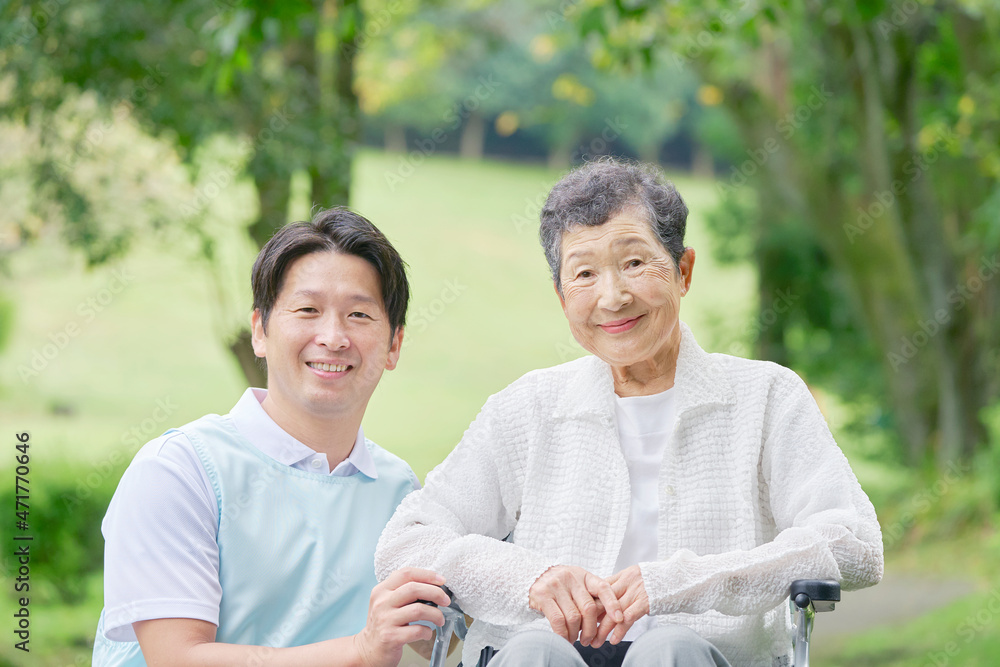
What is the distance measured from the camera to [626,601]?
5.70 ft

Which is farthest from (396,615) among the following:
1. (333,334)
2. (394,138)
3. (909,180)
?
(394,138)

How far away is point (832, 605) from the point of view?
5.72 ft

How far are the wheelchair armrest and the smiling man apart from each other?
2.02 ft

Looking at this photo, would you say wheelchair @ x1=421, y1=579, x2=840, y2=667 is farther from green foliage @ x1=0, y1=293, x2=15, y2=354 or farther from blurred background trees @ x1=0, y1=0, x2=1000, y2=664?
green foliage @ x1=0, y1=293, x2=15, y2=354

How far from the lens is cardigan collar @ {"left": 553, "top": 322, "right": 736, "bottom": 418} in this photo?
6.61 ft

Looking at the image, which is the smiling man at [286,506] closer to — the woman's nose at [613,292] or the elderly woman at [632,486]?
the elderly woman at [632,486]

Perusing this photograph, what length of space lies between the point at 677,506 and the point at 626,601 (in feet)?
0.89

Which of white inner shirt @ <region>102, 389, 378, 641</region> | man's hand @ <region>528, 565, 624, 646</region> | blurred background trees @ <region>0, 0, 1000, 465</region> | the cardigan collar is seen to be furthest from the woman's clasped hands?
blurred background trees @ <region>0, 0, 1000, 465</region>

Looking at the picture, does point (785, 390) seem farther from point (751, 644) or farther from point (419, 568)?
point (419, 568)

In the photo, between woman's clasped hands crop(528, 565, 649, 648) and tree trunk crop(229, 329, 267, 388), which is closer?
woman's clasped hands crop(528, 565, 649, 648)

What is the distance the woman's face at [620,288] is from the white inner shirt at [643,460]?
132mm

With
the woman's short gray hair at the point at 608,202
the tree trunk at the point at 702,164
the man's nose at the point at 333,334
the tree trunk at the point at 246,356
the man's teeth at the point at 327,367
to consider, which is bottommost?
the man's teeth at the point at 327,367

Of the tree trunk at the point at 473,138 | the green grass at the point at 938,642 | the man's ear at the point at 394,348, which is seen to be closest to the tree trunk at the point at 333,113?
the man's ear at the point at 394,348

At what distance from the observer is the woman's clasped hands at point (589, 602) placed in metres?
1.72
